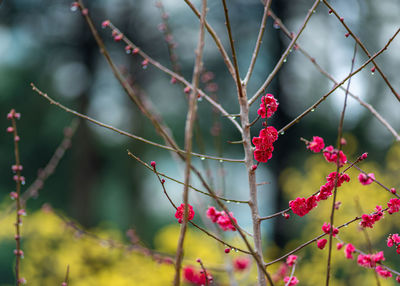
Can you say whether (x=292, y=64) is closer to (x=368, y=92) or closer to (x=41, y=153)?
(x=368, y=92)

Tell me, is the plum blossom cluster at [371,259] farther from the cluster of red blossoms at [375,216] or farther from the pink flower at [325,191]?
the pink flower at [325,191]

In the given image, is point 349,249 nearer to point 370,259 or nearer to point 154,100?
point 370,259

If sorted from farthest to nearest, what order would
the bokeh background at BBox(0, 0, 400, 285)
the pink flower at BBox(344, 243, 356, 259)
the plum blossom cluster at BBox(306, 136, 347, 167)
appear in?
the bokeh background at BBox(0, 0, 400, 285) < the pink flower at BBox(344, 243, 356, 259) < the plum blossom cluster at BBox(306, 136, 347, 167)

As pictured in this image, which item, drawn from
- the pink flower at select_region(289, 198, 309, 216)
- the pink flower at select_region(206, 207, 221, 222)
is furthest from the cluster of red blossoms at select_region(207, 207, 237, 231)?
the pink flower at select_region(289, 198, 309, 216)

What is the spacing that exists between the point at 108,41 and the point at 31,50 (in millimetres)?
2119

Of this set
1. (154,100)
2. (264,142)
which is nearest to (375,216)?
(264,142)

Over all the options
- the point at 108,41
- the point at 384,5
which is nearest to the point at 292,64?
the point at 384,5

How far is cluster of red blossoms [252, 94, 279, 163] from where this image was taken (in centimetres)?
99

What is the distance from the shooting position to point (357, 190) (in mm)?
4984

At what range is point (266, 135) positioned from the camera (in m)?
1.00

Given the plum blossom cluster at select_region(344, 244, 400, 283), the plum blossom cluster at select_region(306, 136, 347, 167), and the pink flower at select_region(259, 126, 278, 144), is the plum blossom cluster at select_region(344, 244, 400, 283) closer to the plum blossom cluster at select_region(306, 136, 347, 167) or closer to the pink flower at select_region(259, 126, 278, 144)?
the plum blossom cluster at select_region(306, 136, 347, 167)

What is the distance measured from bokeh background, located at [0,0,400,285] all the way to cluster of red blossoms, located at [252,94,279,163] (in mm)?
4223

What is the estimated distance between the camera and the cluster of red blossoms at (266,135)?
3.25ft

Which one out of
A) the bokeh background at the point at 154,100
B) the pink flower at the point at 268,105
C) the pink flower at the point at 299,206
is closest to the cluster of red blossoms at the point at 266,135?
the pink flower at the point at 268,105
